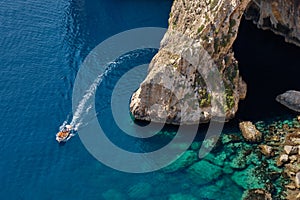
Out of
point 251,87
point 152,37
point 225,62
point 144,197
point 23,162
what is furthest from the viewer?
point 152,37

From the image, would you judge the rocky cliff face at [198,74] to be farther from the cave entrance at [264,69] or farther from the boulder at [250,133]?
the cave entrance at [264,69]

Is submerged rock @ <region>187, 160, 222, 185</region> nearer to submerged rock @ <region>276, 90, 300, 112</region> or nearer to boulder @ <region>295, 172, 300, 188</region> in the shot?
boulder @ <region>295, 172, 300, 188</region>

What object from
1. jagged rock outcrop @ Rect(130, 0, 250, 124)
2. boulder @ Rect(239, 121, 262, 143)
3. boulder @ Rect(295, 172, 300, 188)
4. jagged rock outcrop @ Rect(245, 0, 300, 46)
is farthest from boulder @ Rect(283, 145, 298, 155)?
jagged rock outcrop @ Rect(245, 0, 300, 46)

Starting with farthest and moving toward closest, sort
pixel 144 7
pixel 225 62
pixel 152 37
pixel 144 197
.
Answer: pixel 144 7, pixel 152 37, pixel 225 62, pixel 144 197

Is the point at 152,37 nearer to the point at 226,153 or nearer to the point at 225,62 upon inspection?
the point at 225,62

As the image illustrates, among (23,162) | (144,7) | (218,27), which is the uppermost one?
(144,7)

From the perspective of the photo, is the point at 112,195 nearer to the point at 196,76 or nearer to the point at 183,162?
the point at 183,162

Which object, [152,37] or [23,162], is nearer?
[23,162]

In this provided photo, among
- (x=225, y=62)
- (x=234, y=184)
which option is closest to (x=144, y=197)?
(x=234, y=184)
